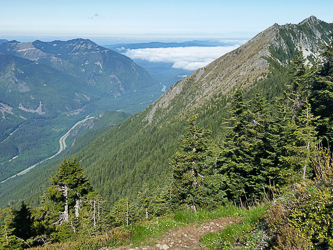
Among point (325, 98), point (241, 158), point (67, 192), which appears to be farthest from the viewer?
point (67, 192)

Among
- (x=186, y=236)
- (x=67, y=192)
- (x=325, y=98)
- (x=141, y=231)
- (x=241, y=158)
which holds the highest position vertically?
(x=325, y=98)

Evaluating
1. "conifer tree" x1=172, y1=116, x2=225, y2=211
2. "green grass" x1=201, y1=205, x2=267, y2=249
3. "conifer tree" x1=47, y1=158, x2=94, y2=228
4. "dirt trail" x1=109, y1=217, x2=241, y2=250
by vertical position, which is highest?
"green grass" x1=201, y1=205, x2=267, y2=249

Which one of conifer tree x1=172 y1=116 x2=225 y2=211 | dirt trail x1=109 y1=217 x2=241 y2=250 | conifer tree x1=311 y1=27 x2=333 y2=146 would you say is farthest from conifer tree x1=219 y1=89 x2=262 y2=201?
dirt trail x1=109 y1=217 x2=241 y2=250

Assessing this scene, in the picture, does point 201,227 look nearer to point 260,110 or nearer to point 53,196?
point 260,110

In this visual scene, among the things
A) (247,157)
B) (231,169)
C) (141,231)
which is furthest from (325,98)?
(141,231)

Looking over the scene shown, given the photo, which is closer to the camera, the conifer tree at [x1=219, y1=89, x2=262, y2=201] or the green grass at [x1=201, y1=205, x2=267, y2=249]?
the green grass at [x1=201, y1=205, x2=267, y2=249]

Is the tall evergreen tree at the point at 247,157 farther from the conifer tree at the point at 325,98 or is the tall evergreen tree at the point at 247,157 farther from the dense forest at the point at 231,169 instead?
the conifer tree at the point at 325,98

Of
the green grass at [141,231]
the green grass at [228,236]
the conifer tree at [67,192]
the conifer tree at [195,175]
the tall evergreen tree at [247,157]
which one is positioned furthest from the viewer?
the conifer tree at [67,192]

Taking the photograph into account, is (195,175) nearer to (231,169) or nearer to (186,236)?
(231,169)

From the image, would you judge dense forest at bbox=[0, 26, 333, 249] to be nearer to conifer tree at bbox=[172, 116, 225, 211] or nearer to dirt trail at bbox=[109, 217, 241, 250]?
conifer tree at bbox=[172, 116, 225, 211]

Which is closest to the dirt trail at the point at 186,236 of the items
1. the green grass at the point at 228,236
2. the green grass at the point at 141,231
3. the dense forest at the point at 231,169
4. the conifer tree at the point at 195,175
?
the green grass at the point at 141,231
